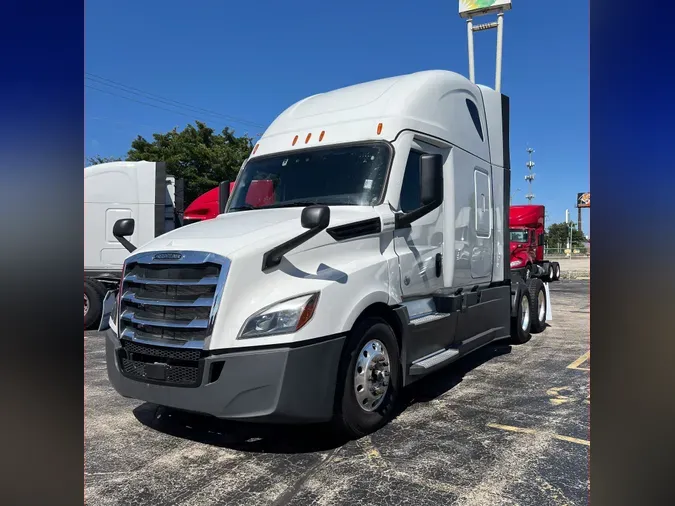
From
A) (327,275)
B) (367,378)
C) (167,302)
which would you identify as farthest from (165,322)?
(367,378)

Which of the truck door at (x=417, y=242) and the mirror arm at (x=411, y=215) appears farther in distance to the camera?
the truck door at (x=417, y=242)

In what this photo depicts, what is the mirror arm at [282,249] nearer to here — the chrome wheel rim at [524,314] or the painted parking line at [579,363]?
the painted parking line at [579,363]

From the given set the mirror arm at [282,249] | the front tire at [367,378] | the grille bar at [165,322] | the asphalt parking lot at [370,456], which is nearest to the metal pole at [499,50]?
the asphalt parking lot at [370,456]

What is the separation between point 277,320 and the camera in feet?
11.3

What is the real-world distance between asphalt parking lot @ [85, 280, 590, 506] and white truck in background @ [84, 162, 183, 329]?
4805 mm

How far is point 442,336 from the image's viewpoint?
5.24m

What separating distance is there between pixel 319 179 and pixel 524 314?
5418mm

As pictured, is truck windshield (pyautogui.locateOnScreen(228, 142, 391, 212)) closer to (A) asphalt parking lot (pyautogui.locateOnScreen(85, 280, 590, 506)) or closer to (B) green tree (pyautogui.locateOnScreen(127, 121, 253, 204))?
(A) asphalt parking lot (pyautogui.locateOnScreen(85, 280, 590, 506))

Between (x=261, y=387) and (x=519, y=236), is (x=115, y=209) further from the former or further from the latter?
(x=519, y=236)

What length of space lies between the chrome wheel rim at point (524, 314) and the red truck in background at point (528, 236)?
9869 millimetres

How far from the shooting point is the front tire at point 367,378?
3799mm
